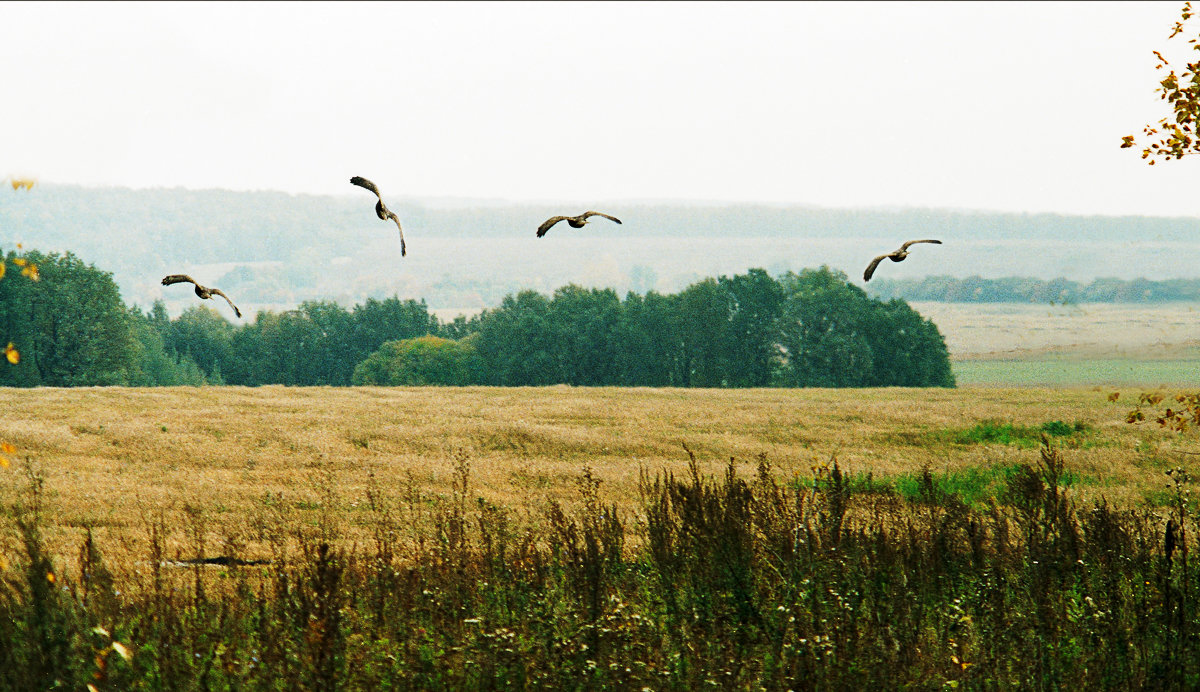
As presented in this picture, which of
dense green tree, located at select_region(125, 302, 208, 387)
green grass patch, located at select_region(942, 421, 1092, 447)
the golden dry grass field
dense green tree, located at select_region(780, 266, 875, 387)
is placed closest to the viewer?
the golden dry grass field

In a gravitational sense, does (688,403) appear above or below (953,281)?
below

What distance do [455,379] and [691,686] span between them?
63.0 meters

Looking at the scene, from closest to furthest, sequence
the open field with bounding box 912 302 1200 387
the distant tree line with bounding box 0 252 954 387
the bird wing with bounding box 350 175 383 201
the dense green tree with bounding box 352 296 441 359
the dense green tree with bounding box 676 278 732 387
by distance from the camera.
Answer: the bird wing with bounding box 350 175 383 201 < the distant tree line with bounding box 0 252 954 387 < the open field with bounding box 912 302 1200 387 < the dense green tree with bounding box 676 278 732 387 < the dense green tree with bounding box 352 296 441 359

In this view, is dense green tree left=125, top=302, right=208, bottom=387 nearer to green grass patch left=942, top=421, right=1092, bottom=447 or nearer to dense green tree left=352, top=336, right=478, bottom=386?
dense green tree left=352, top=336, right=478, bottom=386

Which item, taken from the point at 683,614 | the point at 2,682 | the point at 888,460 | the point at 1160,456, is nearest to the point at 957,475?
the point at 888,460

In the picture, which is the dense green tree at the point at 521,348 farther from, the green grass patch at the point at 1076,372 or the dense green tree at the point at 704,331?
the green grass patch at the point at 1076,372

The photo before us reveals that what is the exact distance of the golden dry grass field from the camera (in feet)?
55.4

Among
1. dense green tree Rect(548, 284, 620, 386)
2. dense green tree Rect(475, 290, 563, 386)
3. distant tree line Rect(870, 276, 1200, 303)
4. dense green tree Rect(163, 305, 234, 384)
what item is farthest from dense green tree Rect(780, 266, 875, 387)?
dense green tree Rect(163, 305, 234, 384)

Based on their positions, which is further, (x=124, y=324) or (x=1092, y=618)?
(x=124, y=324)

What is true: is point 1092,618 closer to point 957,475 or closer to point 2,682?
point 2,682

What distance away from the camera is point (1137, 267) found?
17562cm

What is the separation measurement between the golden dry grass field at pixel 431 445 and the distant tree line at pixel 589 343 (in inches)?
920

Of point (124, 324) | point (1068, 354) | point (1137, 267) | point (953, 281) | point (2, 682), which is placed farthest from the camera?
point (1137, 267)

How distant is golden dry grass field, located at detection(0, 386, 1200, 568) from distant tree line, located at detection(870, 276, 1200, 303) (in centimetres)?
7355
